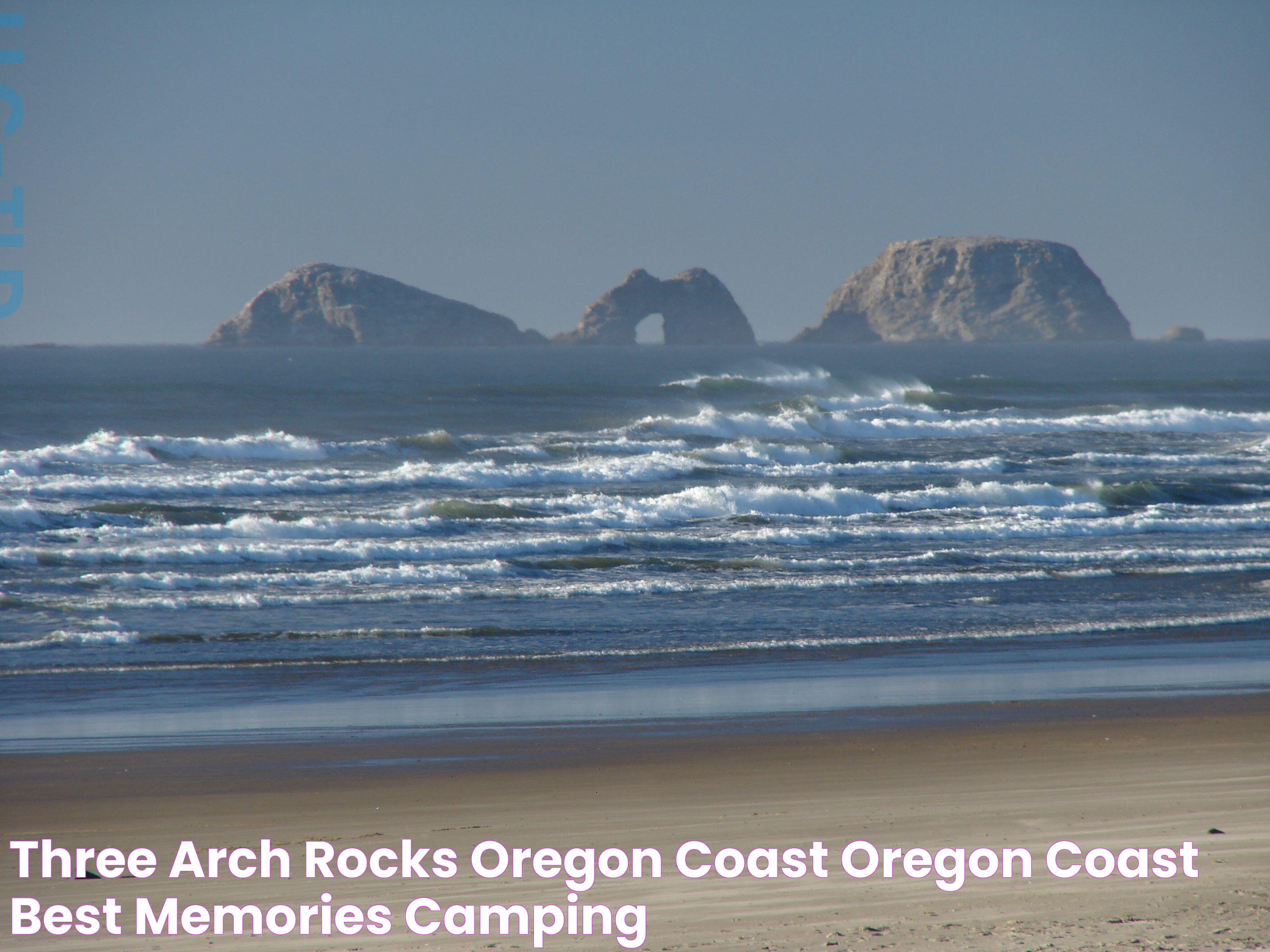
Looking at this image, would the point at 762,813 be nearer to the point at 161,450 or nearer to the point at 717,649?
the point at 717,649

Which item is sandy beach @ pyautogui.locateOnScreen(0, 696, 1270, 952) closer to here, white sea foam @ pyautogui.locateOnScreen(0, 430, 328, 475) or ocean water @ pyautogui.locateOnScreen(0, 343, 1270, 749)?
ocean water @ pyautogui.locateOnScreen(0, 343, 1270, 749)

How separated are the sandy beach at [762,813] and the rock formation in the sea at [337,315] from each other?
179545 mm

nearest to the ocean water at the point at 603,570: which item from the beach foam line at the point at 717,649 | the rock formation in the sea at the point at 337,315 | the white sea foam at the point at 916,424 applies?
the beach foam line at the point at 717,649

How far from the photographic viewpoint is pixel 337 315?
A: 7224 inches

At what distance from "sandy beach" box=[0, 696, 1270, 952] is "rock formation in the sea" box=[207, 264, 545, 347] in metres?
180

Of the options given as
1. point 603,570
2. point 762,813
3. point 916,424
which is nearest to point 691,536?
point 603,570

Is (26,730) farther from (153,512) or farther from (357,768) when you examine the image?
(153,512)

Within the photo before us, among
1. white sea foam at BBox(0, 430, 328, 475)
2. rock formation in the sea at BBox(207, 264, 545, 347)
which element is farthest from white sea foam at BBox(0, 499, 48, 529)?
rock formation in the sea at BBox(207, 264, 545, 347)

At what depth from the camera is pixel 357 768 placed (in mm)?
7051

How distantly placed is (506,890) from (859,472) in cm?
2131

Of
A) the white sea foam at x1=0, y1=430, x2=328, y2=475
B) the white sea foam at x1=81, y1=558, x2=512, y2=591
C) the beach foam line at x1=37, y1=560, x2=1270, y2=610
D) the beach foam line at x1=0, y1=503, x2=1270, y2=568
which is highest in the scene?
the white sea foam at x1=0, y1=430, x2=328, y2=475

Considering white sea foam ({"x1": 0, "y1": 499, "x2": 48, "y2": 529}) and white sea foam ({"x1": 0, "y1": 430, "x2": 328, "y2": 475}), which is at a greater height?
white sea foam ({"x1": 0, "y1": 430, "x2": 328, "y2": 475})

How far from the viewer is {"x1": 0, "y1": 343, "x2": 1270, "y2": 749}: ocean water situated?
9.33 metres

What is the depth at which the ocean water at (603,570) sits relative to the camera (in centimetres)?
933
